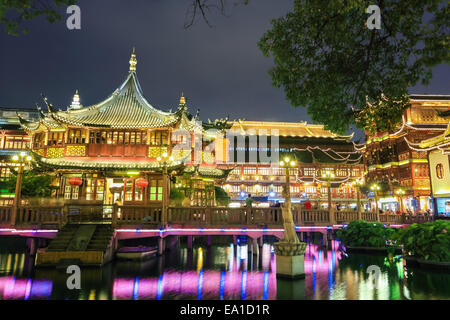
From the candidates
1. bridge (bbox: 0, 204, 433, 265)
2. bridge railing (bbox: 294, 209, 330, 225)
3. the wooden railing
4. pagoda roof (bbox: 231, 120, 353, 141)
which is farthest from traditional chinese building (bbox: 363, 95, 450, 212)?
bridge (bbox: 0, 204, 433, 265)

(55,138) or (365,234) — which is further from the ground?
(55,138)

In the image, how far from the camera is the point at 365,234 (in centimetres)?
1945

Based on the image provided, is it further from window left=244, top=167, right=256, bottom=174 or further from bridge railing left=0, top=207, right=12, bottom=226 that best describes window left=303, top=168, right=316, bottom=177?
bridge railing left=0, top=207, right=12, bottom=226

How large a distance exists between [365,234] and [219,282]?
1212 centimetres

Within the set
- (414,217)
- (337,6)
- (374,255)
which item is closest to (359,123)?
(337,6)

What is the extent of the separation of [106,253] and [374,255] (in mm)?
14372

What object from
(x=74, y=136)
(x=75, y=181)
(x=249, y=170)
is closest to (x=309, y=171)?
(x=249, y=170)

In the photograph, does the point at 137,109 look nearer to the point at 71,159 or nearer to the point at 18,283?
the point at 71,159

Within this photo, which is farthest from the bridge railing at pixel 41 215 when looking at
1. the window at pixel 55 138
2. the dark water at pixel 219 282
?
the window at pixel 55 138

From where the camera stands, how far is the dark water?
358 inches

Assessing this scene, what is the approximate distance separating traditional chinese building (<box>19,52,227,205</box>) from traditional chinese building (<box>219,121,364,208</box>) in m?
26.6

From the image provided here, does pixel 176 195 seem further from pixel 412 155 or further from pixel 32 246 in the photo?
pixel 412 155

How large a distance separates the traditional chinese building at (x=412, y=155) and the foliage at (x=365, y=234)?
926 inches

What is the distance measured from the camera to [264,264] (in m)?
15.1
